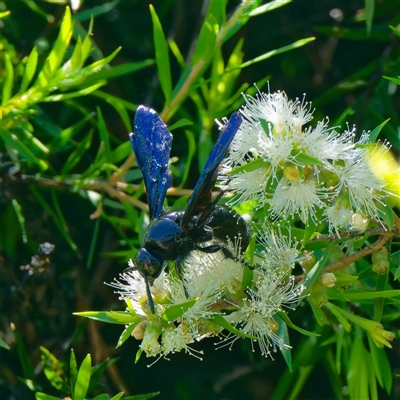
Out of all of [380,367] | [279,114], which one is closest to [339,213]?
[279,114]

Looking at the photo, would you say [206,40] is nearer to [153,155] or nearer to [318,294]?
[153,155]

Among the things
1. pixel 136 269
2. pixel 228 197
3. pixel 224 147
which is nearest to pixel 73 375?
pixel 136 269

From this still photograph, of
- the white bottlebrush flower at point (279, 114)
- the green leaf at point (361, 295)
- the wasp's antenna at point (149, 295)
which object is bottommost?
the wasp's antenna at point (149, 295)

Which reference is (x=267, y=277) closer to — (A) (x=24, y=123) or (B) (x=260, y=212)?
(B) (x=260, y=212)

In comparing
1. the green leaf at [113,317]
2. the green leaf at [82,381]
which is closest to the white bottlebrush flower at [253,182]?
the green leaf at [113,317]

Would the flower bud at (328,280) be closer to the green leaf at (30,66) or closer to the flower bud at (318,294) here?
the flower bud at (318,294)

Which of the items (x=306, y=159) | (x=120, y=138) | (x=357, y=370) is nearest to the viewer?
(x=306, y=159)

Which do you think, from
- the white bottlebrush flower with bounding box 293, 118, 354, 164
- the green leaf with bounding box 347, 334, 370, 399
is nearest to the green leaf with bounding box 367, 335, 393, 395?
→ the green leaf with bounding box 347, 334, 370, 399
